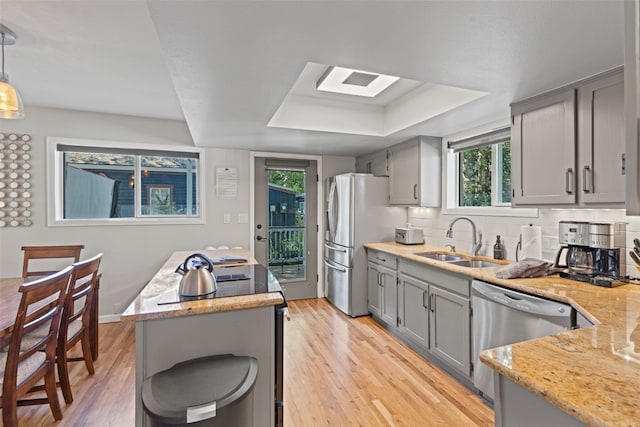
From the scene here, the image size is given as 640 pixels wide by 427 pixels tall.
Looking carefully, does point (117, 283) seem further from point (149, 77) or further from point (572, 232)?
point (572, 232)

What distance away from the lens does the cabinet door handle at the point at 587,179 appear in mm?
1911

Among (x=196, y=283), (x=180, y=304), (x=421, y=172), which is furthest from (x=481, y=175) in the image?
(x=180, y=304)

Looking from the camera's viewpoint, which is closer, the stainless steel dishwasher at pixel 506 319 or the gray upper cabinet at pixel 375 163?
the stainless steel dishwasher at pixel 506 319

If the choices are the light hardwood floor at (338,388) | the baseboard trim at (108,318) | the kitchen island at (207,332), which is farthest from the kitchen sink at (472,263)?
the baseboard trim at (108,318)

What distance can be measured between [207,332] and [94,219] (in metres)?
2.98

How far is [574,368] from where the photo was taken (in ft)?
2.96

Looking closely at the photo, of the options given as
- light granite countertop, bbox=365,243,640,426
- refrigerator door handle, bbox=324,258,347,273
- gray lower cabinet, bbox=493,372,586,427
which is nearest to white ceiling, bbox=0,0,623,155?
light granite countertop, bbox=365,243,640,426

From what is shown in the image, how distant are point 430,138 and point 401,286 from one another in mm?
1657

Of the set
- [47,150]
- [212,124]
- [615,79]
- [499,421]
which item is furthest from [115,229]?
[615,79]

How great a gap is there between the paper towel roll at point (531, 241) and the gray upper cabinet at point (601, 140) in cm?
48

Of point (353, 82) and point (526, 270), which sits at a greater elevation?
point (353, 82)

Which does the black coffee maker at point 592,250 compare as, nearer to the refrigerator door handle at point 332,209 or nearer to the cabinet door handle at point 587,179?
the cabinet door handle at point 587,179

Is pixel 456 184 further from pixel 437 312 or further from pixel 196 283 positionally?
pixel 196 283

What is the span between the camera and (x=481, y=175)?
10.5ft
